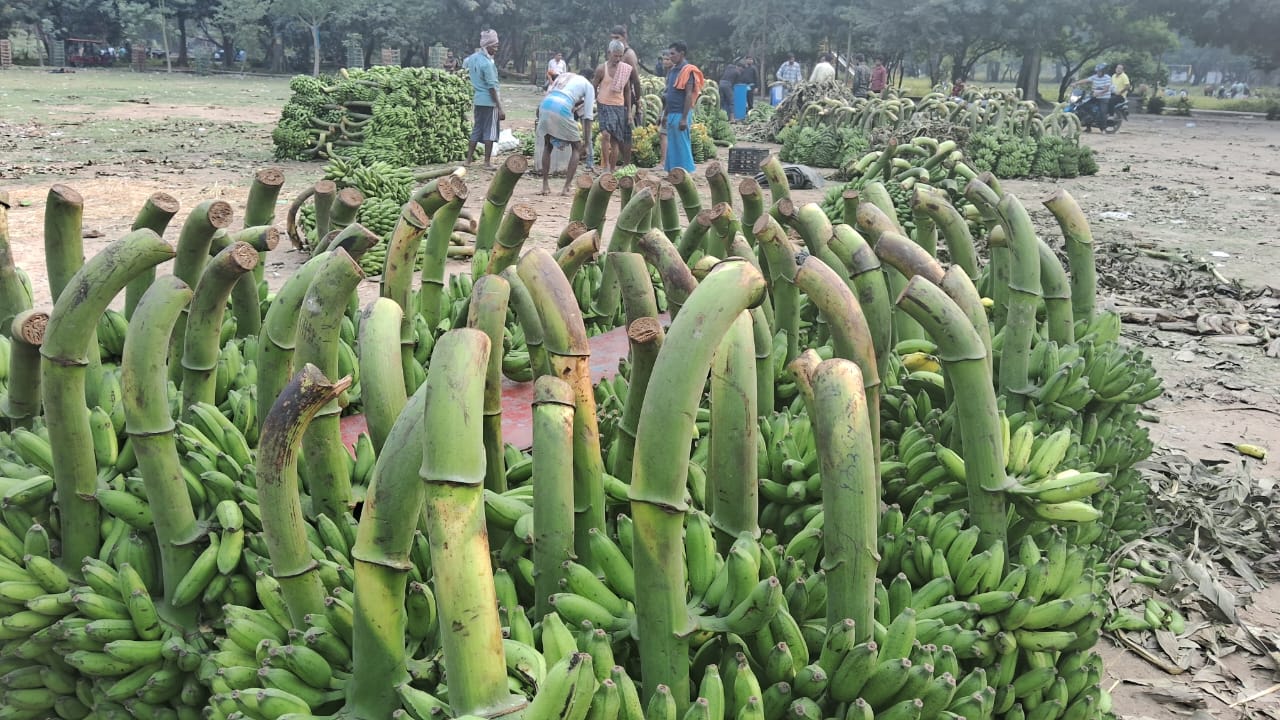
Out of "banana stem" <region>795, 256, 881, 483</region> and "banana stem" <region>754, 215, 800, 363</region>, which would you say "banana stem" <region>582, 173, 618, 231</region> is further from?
"banana stem" <region>795, 256, 881, 483</region>

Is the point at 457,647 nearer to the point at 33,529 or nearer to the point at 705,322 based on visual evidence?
the point at 705,322

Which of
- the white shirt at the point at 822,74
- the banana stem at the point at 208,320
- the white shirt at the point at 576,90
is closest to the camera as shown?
the banana stem at the point at 208,320

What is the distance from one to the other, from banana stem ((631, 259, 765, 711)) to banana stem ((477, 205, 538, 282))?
106cm

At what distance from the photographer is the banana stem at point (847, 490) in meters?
1.56

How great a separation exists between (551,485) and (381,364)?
1.22 ft

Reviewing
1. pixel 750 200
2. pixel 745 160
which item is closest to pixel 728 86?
pixel 745 160

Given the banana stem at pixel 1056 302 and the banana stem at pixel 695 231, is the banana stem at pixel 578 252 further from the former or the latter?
the banana stem at pixel 1056 302

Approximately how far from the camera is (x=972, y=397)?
1.98 m

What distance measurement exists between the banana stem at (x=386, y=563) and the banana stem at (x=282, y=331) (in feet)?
1.49

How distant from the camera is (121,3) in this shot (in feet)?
136

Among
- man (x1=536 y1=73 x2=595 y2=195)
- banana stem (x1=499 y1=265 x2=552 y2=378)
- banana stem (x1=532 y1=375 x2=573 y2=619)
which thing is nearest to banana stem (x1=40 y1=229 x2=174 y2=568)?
banana stem (x1=499 y1=265 x2=552 y2=378)

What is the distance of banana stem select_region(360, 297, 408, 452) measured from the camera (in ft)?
5.31

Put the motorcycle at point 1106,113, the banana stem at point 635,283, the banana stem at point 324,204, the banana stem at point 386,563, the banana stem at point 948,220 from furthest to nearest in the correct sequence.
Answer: the motorcycle at point 1106,113 → the banana stem at point 324,204 → the banana stem at point 948,220 → the banana stem at point 635,283 → the banana stem at point 386,563

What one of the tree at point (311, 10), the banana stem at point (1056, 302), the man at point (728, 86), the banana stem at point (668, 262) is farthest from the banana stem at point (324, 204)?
the tree at point (311, 10)
